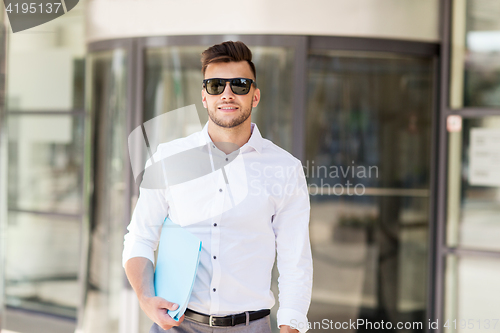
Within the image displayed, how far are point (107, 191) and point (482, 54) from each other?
9.91ft

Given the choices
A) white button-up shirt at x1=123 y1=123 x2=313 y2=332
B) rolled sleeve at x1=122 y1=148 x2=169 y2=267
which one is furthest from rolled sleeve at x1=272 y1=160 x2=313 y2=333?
rolled sleeve at x1=122 y1=148 x2=169 y2=267

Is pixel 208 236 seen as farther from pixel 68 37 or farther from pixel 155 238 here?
pixel 68 37

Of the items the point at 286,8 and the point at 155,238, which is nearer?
the point at 155,238

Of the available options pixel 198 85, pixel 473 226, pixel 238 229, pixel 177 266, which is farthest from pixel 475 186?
pixel 177 266

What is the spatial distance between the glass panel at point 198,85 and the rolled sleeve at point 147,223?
1.94m

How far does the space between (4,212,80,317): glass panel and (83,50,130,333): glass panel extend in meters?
0.68

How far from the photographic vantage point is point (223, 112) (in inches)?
76.2

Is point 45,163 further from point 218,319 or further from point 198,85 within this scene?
point 218,319

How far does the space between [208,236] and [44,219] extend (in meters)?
3.50

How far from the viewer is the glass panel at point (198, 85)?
3.72 m

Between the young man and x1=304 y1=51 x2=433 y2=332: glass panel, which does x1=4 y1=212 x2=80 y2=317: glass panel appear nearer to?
x1=304 y1=51 x2=433 y2=332: glass panel

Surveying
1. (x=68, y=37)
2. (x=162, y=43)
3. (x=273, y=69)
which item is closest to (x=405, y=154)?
(x=273, y=69)

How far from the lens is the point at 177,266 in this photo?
70.7 inches

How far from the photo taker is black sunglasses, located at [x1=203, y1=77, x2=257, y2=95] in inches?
76.7
